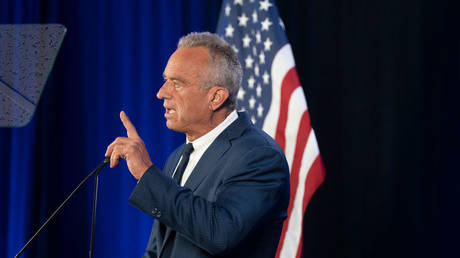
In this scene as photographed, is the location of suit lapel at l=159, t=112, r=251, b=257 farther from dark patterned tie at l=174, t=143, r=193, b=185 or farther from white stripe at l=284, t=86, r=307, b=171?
white stripe at l=284, t=86, r=307, b=171

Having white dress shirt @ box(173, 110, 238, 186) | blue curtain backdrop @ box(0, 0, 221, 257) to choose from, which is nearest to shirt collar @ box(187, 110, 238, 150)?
white dress shirt @ box(173, 110, 238, 186)

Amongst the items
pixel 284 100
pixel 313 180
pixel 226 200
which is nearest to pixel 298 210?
pixel 313 180

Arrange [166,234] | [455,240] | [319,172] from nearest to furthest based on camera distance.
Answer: [166,234] < [319,172] < [455,240]

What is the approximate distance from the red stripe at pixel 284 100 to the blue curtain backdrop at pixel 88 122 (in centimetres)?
71

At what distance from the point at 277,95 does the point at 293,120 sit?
18 cm

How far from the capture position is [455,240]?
340 cm

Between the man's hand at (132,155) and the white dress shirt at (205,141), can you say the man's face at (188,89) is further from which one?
the man's hand at (132,155)

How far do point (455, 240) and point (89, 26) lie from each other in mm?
2779

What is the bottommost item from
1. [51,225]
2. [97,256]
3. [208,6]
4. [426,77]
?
[97,256]

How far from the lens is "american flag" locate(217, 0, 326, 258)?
3119mm

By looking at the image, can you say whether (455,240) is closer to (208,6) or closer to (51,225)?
(208,6)

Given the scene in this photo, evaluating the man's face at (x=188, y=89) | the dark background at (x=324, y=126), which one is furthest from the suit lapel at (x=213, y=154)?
the dark background at (x=324, y=126)

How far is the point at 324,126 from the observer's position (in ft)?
11.3

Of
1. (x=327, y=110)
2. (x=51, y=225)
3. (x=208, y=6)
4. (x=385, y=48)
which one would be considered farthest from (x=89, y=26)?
(x=385, y=48)
